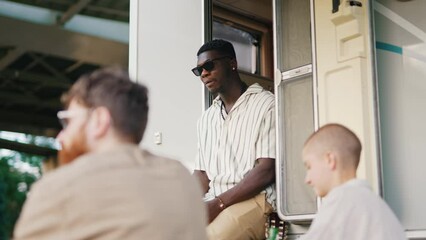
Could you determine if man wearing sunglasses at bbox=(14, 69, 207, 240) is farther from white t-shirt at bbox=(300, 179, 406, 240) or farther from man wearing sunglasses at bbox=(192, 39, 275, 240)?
man wearing sunglasses at bbox=(192, 39, 275, 240)

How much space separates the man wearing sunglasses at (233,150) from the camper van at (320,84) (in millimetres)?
123

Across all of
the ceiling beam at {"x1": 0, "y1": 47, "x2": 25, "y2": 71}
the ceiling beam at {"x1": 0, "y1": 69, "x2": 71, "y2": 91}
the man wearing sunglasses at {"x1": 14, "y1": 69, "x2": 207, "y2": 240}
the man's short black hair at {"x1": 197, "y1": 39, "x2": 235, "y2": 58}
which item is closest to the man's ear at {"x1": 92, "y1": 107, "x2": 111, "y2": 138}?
the man wearing sunglasses at {"x1": 14, "y1": 69, "x2": 207, "y2": 240}

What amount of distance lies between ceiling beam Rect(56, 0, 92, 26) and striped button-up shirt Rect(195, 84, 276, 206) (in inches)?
213

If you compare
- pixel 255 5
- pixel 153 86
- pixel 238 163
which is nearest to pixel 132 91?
pixel 238 163

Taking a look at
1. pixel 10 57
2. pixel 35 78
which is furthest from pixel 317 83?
pixel 35 78

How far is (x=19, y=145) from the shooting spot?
10312mm

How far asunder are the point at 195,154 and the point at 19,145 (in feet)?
20.8

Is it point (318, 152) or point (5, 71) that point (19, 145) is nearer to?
point (5, 71)

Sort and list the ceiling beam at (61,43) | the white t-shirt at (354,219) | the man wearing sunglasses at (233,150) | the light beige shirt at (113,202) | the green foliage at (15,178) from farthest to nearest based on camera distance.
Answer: the ceiling beam at (61,43) < the green foliage at (15,178) < the man wearing sunglasses at (233,150) < the white t-shirt at (354,219) < the light beige shirt at (113,202)

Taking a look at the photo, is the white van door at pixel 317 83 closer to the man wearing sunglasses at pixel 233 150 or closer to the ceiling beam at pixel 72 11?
the man wearing sunglasses at pixel 233 150

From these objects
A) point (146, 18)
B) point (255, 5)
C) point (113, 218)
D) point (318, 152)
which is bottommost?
point (113, 218)

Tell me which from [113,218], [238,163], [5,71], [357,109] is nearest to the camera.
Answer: [113,218]

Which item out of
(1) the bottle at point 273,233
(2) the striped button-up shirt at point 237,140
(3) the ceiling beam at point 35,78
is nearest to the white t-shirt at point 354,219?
(1) the bottle at point 273,233

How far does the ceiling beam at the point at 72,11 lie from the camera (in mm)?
9156
